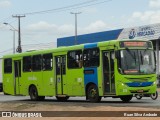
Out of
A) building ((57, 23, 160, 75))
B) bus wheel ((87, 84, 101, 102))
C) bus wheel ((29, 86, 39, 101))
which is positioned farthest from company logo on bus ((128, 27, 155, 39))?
bus wheel ((87, 84, 101, 102))

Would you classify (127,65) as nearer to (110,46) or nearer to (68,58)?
(110,46)

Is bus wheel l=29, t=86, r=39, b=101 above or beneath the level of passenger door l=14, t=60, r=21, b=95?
beneath

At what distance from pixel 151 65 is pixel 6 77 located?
12.0m

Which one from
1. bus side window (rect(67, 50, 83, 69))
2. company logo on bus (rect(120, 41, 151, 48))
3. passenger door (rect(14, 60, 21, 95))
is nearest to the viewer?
company logo on bus (rect(120, 41, 151, 48))

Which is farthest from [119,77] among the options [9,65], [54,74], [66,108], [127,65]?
[9,65]

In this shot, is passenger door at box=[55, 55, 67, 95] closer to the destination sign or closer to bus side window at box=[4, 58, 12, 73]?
the destination sign

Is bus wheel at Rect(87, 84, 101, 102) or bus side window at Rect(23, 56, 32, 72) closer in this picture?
bus wheel at Rect(87, 84, 101, 102)

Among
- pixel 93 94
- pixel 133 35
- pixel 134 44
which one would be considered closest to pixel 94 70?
pixel 93 94

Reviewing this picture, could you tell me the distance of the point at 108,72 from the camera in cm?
2388

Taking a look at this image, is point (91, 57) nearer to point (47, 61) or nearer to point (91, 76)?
point (91, 76)

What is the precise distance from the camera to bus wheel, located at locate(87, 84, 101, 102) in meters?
24.6

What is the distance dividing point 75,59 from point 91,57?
4.36 feet

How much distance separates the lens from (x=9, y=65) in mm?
32344

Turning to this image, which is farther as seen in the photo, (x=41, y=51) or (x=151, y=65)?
(x=41, y=51)
